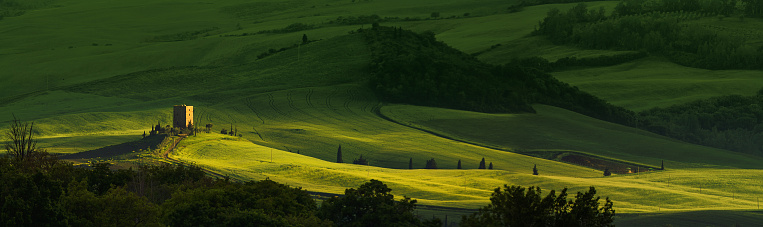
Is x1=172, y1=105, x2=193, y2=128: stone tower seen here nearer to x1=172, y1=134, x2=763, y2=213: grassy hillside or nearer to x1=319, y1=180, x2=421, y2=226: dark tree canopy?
x1=172, y1=134, x2=763, y2=213: grassy hillside

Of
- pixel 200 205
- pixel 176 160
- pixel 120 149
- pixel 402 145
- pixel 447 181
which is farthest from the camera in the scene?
pixel 402 145

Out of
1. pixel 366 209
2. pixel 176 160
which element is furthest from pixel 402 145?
pixel 366 209

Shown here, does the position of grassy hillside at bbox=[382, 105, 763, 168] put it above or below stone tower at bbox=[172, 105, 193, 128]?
below

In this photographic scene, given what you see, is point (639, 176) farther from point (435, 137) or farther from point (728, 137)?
point (728, 137)

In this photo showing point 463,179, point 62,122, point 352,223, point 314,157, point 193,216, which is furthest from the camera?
point 62,122

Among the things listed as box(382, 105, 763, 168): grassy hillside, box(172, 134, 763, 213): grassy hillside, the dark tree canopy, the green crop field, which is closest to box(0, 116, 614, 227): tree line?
the dark tree canopy

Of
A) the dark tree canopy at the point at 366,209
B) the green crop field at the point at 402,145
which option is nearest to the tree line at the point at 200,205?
the dark tree canopy at the point at 366,209

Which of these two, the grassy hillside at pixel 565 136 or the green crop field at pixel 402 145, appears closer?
the green crop field at pixel 402 145

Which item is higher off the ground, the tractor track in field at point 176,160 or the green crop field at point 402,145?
the tractor track in field at point 176,160

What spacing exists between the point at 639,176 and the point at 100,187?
268 feet

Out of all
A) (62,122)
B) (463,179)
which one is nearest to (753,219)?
(463,179)

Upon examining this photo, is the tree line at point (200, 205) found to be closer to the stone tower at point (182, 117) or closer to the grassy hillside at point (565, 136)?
the stone tower at point (182, 117)

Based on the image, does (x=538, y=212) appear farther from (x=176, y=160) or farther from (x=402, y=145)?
(x=402, y=145)

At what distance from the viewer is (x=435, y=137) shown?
538 feet
